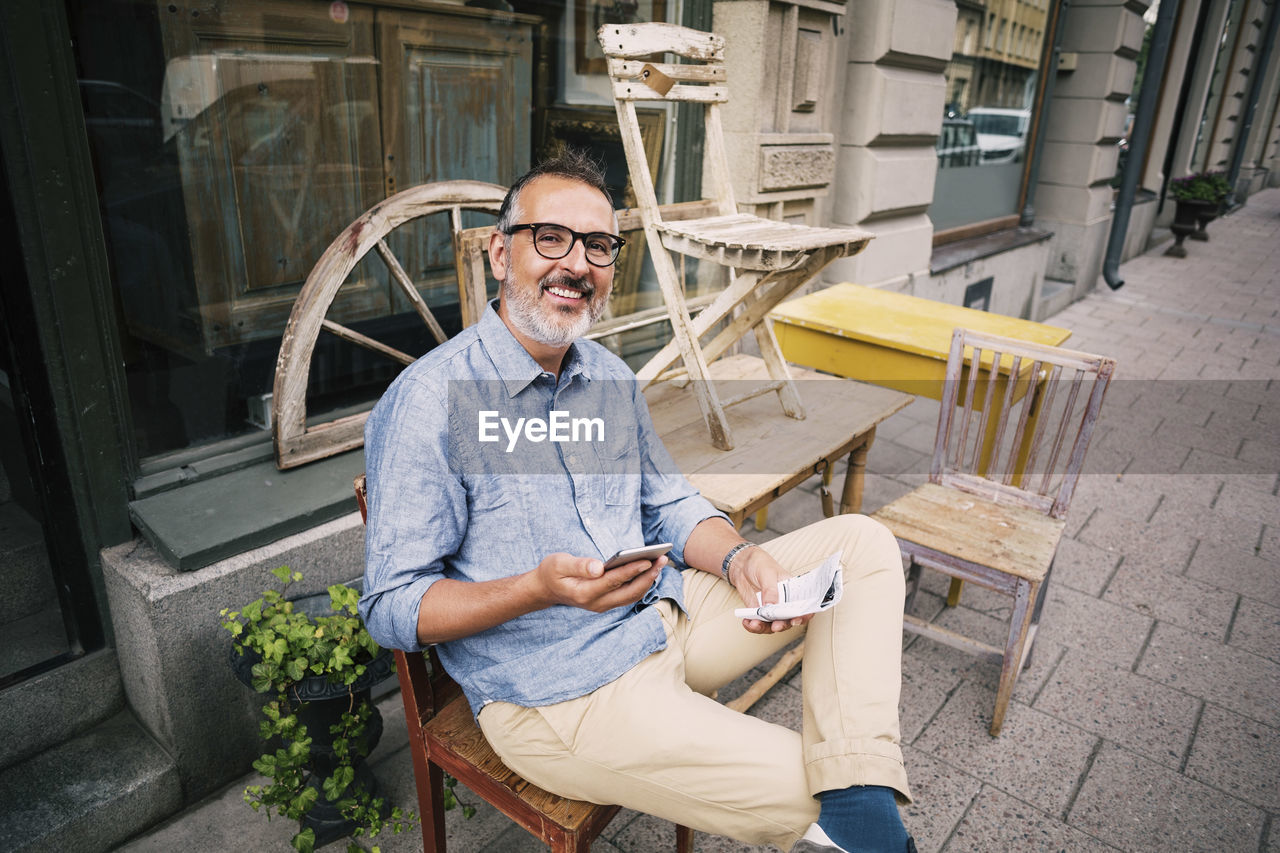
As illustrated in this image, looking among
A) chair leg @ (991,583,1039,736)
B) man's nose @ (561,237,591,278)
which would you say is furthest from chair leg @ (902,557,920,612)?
man's nose @ (561,237,591,278)

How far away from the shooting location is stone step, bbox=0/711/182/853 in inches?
76.8

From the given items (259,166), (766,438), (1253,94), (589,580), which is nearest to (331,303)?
(259,166)

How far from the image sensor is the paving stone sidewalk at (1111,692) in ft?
7.25

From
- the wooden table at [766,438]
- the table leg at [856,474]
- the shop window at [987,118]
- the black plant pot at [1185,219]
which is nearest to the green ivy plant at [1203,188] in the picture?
the black plant pot at [1185,219]

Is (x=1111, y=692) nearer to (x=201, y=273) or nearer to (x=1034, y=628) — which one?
(x=1034, y=628)

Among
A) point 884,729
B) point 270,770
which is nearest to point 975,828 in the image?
point 884,729

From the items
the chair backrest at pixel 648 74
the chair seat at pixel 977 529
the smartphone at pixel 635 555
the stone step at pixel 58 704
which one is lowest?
the stone step at pixel 58 704

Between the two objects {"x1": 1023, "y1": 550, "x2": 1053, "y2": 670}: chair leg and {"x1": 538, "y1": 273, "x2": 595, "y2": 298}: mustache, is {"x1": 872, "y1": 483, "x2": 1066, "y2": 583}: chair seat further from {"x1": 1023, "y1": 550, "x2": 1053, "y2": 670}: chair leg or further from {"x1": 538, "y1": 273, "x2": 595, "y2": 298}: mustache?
{"x1": 538, "y1": 273, "x2": 595, "y2": 298}: mustache

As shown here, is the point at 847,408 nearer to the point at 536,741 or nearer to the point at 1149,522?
the point at 536,741

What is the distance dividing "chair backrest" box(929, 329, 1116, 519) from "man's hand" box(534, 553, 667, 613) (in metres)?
1.80

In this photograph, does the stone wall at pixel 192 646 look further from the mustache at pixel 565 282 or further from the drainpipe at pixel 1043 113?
the drainpipe at pixel 1043 113

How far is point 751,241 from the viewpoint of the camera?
231 centimetres

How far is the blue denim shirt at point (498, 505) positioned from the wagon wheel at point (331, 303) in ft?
2.21

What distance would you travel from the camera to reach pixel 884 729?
1495 millimetres
